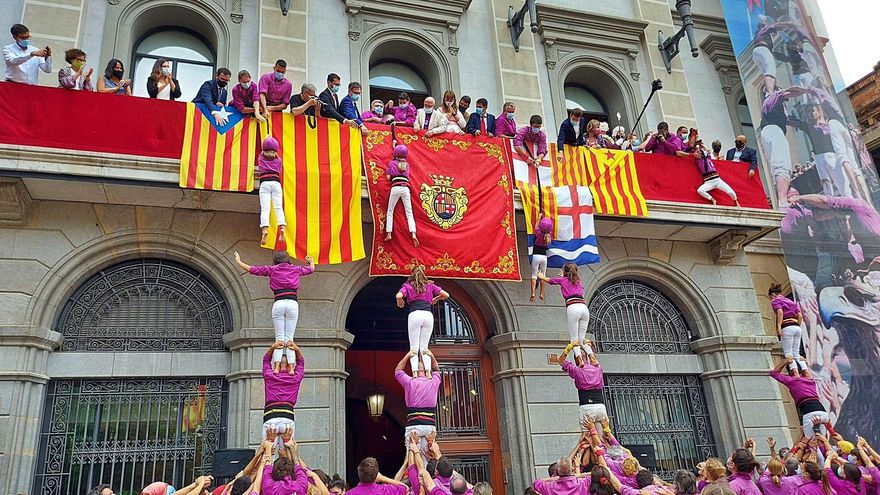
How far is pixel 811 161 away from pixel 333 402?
11.2m

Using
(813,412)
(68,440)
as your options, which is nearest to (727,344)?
(813,412)

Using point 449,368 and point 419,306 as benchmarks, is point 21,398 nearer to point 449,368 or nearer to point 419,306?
point 419,306

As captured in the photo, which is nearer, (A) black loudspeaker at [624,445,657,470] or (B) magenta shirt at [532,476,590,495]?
(B) magenta shirt at [532,476,590,495]

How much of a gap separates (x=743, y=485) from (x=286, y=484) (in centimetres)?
485

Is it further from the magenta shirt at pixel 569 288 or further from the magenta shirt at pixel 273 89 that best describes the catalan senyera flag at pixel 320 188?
the magenta shirt at pixel 569 288

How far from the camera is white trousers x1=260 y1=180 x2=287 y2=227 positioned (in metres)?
8.87

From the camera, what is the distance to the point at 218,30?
12.6 meters

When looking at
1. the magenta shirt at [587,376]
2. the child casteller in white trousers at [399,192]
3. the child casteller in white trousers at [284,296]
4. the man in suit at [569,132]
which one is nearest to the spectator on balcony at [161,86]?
the child casteller in white trousers at [399,192]

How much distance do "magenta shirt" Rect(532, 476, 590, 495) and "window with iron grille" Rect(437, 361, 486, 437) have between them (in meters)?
3.74

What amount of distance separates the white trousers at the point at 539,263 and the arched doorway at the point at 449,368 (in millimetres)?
1697

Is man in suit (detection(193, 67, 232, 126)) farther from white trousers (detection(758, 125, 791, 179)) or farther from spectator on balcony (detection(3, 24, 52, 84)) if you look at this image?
white trousers (detection(758, 125, 791, 179))

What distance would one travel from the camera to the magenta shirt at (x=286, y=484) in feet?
20.5

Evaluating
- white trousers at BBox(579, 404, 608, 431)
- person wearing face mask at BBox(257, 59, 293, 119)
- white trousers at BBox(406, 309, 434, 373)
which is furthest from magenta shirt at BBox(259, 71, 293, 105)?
white trousers at BBox(579, 404, 608, 431)

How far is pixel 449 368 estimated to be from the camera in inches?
450
